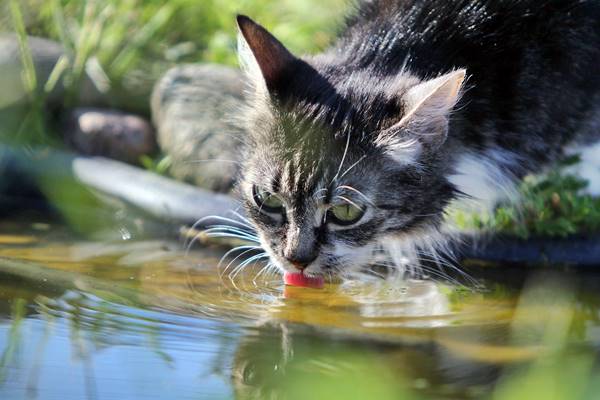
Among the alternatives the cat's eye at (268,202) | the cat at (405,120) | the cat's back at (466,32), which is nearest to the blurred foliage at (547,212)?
the cat at (405,120)

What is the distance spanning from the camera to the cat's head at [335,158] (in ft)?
11.8

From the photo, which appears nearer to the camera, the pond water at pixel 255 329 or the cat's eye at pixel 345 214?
the pond water at pixel 255 329

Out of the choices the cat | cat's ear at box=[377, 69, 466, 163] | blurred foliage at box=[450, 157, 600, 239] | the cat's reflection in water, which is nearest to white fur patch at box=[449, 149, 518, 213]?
the cat

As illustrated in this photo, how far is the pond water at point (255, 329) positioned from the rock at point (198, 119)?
0.71 meters

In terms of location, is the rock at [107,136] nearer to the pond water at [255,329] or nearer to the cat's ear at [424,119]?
the pond water at [255,329]

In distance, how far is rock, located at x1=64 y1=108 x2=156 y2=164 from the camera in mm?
5520

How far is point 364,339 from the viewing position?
3303 mm

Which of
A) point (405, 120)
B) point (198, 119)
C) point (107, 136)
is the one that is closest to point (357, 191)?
point (405, 120)

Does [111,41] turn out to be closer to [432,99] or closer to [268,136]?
[268,136]

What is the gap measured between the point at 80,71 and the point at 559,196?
2.90 metres

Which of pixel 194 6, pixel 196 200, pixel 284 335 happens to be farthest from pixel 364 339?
pixel 194 6

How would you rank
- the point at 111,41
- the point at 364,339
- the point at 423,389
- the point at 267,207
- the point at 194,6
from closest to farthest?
the point at 423,389
the point at 364,339
the point at 267,207
the point at 111,41
the point at 194,6

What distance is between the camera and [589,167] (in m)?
4.83

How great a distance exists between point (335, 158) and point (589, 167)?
1.83m
